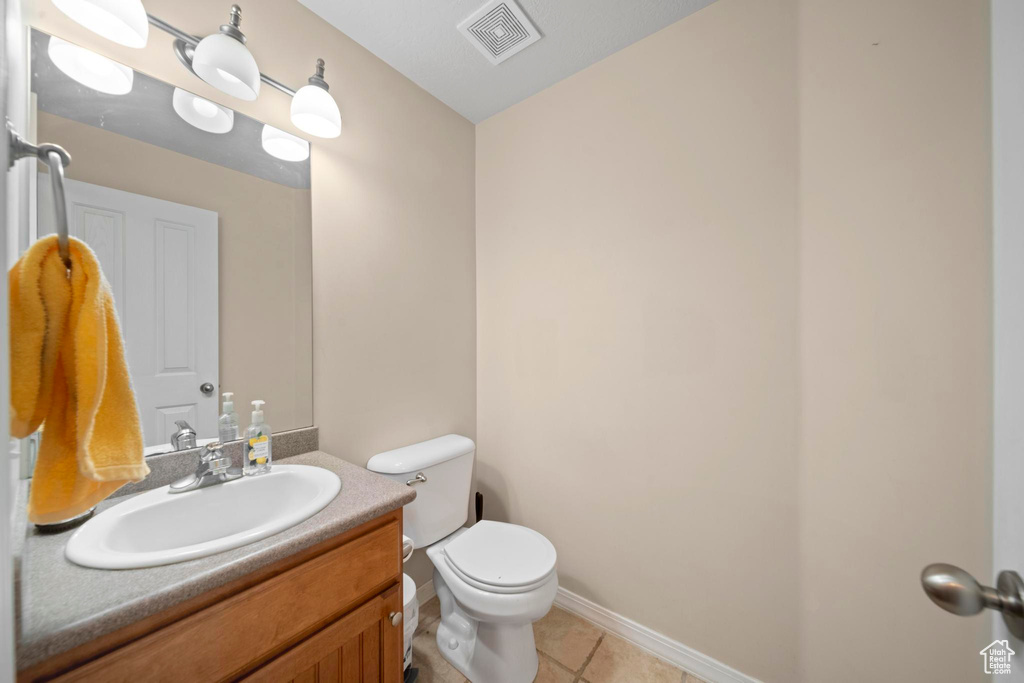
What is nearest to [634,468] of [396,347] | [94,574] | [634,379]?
[634,379]

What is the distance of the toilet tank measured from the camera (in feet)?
4.73

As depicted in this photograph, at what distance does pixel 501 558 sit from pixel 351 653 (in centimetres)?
60

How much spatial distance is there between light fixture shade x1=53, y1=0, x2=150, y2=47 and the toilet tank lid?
1413mm

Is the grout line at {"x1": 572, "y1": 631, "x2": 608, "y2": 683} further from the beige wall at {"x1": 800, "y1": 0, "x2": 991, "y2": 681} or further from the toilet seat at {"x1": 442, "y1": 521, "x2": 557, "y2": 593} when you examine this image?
the beige wall at {"x1": 800, "y1": 0, "x2": 991, "y2": 681}

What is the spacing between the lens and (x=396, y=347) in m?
1.60

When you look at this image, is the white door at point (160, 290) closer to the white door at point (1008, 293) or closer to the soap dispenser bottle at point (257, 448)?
the soap dispenser bottle at point (257, 448)

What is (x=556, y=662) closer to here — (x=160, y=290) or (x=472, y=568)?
(x=472, y=568)

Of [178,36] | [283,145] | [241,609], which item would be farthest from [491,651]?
[178,36]

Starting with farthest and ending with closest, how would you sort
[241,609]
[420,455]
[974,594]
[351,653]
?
[420,455]
[351,653]
[241,609]
[974,594]

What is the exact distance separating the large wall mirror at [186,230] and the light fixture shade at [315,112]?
0.09 metres

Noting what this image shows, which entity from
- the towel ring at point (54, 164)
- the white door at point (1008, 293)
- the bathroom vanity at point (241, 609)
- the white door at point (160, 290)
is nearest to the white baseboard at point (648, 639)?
the bathroom vanity at point (241, 609)

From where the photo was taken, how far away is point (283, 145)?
1.26 meters

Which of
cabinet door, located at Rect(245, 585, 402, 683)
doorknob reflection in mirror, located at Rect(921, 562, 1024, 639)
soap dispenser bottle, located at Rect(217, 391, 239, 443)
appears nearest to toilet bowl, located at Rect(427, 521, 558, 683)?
cabinet door, located at Rect(245, 585, 402, 683)

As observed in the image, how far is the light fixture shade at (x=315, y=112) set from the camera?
1208 millimetres
